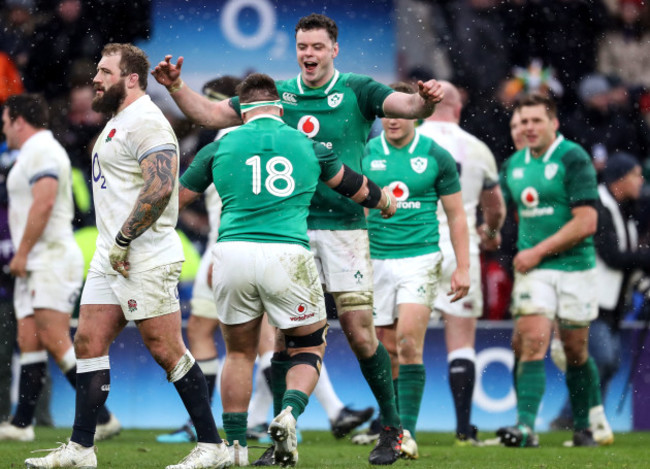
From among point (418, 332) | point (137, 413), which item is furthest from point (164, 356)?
point (137, 413)

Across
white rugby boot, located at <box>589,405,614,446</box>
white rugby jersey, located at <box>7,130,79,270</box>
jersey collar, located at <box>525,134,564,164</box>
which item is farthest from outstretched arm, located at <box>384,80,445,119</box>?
white rugby boot, located at <box>589,405,614,446</box>

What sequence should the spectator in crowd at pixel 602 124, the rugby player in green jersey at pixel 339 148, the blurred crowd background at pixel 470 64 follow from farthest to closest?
the spectator in crowd at pixel 602 124 < the blurred crowd background at pixel 470 64 < the rugby player in green jersey at pixel 339 148

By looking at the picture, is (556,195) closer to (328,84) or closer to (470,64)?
(328,84)

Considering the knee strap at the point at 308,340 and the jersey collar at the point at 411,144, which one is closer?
the knee strap at the point at 308,340

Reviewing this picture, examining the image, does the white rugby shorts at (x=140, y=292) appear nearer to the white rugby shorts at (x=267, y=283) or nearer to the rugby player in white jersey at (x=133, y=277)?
the rugby player in white jersey at (x=133, y=277)

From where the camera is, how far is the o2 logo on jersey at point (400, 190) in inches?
317

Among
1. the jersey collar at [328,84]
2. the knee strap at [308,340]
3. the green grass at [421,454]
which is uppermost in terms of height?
the jersey collar at [328,84]

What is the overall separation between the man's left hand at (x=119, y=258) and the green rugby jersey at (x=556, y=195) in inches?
152

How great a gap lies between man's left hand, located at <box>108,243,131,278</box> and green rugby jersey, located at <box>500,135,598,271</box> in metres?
3.87

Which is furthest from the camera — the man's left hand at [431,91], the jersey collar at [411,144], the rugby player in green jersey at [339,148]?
the jersey collar at [411,144]

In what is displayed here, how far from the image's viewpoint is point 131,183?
6.03 m

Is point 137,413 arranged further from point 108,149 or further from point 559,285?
point 108,149

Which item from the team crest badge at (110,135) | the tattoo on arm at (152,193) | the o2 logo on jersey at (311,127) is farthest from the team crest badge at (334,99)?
the team crest badge at (110,135)

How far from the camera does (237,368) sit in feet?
20.1
